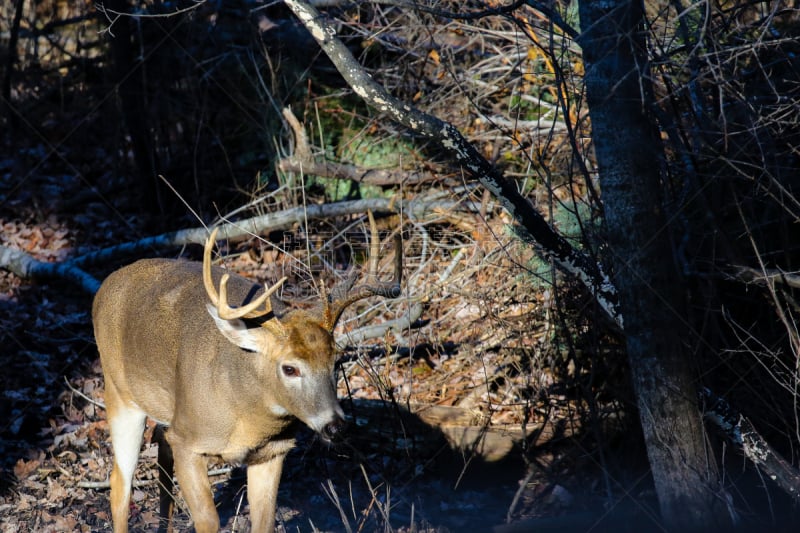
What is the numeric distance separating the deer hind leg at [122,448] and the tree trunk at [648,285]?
3463mm

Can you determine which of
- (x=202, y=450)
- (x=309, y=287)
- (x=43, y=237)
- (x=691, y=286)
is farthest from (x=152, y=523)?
(x=43, y=237)

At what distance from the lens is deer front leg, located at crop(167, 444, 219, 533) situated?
18.2 feet

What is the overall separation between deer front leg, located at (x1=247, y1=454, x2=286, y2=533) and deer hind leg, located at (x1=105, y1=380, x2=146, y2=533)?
1.04 m

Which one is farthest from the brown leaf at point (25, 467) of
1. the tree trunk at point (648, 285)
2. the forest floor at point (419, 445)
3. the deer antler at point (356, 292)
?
the tree trunk at point (648, 285)

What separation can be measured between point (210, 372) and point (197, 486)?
72 centimetres

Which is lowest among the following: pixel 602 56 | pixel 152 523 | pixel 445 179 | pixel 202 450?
pixel 152 523

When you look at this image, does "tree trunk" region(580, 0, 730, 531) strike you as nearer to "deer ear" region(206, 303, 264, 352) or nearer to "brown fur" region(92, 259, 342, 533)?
"brown fur" region(92, 259, 342, 533)

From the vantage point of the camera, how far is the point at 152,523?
689 centimetres

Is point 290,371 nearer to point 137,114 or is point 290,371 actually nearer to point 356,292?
point 356,292

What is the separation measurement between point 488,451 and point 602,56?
360 centimetres

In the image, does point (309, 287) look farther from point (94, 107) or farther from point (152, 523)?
point (94, 107)

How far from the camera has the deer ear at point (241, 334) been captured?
5.10 m

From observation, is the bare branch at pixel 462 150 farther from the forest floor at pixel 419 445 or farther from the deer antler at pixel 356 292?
the forest floor at pixel 419 445

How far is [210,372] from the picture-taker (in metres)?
5.50
